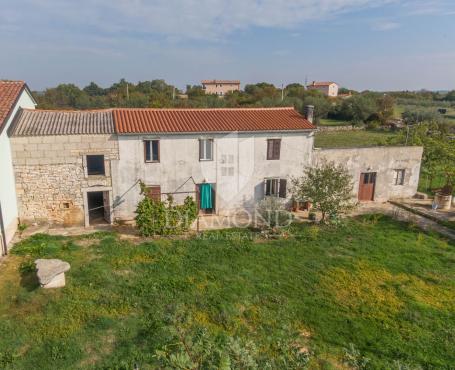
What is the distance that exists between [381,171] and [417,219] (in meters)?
3.97

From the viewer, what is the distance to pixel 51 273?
1220cm

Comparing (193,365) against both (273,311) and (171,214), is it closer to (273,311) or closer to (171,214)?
(273,311)

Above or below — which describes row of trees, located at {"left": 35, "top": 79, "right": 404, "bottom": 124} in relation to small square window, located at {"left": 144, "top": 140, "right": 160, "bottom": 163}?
above

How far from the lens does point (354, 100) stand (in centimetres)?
6862

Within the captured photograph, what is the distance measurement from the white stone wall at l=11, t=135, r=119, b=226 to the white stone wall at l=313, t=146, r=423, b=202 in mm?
12573

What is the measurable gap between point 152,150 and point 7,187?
22.6 ft

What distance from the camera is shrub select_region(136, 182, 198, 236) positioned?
1706cm

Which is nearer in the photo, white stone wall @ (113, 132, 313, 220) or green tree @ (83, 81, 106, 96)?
white stone wall @ (113, 132, 313, 220)

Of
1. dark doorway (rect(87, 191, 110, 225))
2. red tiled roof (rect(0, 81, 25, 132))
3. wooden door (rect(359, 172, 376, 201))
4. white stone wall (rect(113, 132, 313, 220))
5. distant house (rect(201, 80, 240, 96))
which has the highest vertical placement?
distant house (rect(201, 80, 240, 96))

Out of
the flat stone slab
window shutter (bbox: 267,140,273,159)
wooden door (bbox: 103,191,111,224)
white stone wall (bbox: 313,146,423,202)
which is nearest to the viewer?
the flat stone slab

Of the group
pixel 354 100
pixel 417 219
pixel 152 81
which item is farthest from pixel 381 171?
pixel 152 81

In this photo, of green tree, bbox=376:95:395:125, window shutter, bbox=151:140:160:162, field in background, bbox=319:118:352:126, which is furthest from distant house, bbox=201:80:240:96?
window shutter, bbox=151:140:160:162

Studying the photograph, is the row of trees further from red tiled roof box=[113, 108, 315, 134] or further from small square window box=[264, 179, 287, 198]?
small square window box=[264, 179, 287, 198]

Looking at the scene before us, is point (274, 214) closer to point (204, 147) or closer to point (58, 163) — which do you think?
point (204, 147)
